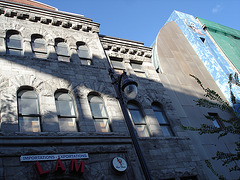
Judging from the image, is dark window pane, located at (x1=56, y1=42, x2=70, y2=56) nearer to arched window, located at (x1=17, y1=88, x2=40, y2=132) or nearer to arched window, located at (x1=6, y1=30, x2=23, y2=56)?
arched window, located at (x1=6, y1=30, x2=23, y2=56)

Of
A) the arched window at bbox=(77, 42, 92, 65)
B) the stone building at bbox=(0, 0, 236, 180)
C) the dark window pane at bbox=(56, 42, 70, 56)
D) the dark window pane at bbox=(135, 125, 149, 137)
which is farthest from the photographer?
the arched window at bbox=(77, 42, 92, 65)

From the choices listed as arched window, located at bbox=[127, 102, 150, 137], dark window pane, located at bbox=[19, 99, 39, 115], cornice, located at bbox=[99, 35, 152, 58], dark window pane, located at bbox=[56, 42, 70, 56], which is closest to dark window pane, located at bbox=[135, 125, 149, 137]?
arched window, located at bbox=[127, 102, 150, 137]

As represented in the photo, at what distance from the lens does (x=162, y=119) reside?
46.6 feet

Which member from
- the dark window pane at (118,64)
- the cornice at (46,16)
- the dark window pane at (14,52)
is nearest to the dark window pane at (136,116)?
the dark window pane at (118,64)

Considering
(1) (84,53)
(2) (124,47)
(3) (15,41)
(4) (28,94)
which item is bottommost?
(4) (28,94)

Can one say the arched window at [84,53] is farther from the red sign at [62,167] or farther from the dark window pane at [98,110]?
the red sign at [62,167]

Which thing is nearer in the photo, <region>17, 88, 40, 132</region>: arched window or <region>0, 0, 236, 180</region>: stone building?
<region>0, 0, 236, 180</region>: stone building

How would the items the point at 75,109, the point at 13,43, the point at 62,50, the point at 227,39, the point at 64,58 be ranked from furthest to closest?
the point at 227,39 → the point at 62,50 → the point at 64,58 → the point at 13,43 → the point at 75,109

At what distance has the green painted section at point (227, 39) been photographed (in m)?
27.0

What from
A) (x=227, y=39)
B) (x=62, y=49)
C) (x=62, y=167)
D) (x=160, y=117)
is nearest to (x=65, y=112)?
(x=62, y=167)

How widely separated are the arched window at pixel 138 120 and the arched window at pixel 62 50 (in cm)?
465

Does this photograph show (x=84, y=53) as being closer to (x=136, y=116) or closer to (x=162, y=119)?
(x=136, y=116)

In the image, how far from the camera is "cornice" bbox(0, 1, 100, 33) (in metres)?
14.4

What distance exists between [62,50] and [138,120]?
6206 mm
